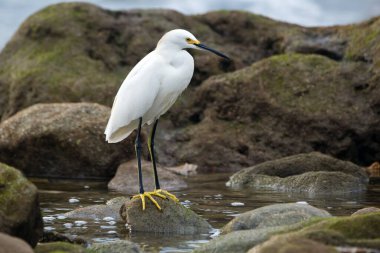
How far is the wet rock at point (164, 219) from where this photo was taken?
974 cm

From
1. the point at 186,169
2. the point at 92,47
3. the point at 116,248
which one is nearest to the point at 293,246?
the point at 116,248

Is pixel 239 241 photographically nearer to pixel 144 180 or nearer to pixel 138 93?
pixel 138 93

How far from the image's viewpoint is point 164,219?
32.2 feet

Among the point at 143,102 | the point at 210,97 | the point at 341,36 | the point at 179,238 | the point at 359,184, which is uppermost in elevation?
the point at 341,36

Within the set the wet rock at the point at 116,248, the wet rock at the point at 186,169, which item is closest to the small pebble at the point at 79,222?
the wet rock at the point at 116,248

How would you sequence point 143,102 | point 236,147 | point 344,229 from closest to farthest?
point 344,229
point 143,102
point 236,147

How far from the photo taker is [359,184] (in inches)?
554

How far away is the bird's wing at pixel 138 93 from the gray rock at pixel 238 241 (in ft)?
9.95

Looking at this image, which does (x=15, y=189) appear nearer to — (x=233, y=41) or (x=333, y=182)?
(x=333, y=182)

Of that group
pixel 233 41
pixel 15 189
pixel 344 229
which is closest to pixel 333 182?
pixel 344 229

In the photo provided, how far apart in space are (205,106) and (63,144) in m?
4.52

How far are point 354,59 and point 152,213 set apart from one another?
11793mm

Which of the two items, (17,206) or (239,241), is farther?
(239,241)

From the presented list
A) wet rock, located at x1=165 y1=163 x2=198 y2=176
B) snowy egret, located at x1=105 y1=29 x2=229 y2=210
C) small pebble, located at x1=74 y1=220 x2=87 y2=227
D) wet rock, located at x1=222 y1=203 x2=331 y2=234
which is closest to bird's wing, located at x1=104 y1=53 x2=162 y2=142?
snowy egret, located at x1=105 y1=29 x2=229 y2=210
